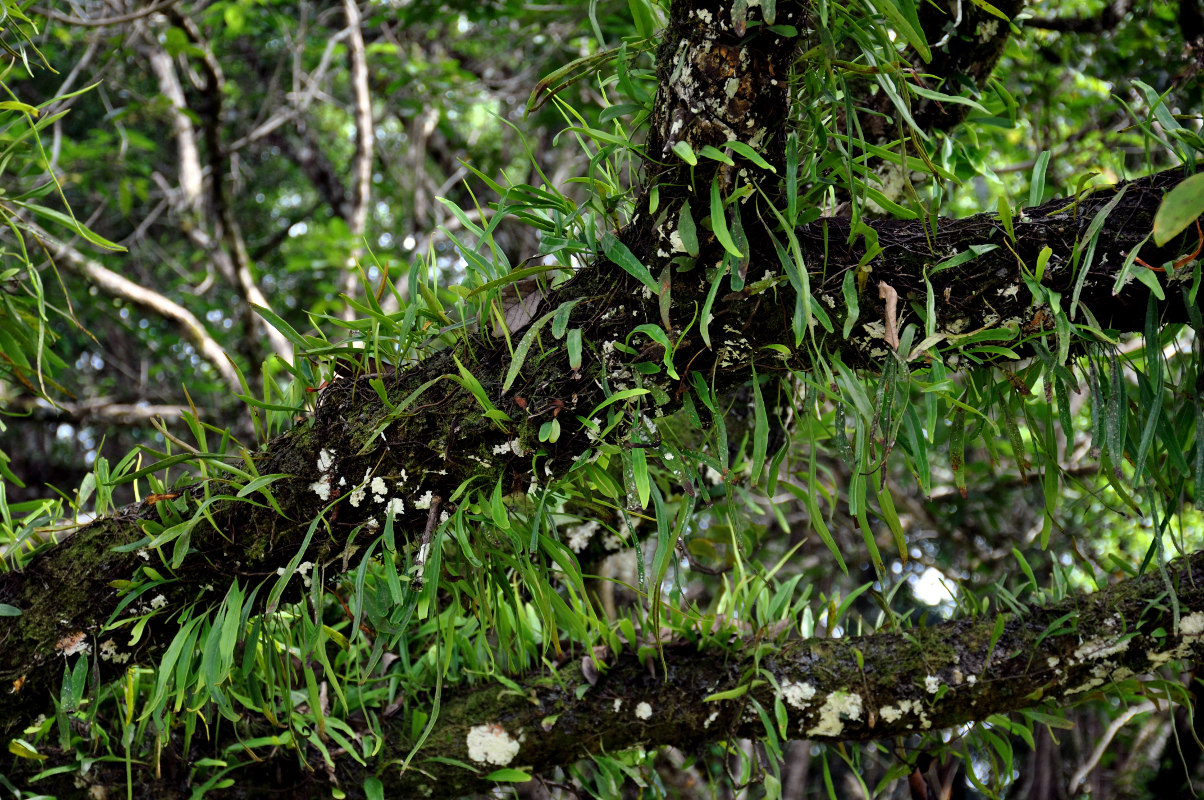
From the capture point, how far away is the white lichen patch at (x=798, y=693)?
1.26 m

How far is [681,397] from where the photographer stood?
38.3 inches

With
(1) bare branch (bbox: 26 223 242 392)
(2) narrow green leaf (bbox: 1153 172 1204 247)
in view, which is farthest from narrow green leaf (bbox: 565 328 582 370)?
(1) bare branch (bbox: 26 223 242 392)

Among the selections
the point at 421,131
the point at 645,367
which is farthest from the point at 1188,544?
the point at 421,131

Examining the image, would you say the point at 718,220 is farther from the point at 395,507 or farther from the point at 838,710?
the point at 838,710

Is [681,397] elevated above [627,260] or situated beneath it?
situated beneath

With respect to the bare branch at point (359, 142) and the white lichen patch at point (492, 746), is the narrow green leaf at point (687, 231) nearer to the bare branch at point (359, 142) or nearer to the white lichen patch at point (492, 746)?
the white lichen patch at point (492, 746)

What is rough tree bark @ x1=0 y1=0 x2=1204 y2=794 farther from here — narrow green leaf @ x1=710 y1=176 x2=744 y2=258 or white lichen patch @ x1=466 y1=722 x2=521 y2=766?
white lichen patch @ x1=466 y1=722 x2=521 y2=766

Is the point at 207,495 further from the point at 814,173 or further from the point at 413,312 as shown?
the point at 814,173

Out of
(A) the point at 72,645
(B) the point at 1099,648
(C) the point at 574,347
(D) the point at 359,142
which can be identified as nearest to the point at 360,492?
(C) the point at 574,347

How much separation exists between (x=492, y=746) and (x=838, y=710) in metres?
0.53

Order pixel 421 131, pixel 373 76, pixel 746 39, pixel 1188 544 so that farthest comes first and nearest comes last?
1. pixel 373 76
2. pixel 421 131
3. pixel 1188 544
4. pixel 746 39

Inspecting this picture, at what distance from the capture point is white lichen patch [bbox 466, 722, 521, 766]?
4.22ft

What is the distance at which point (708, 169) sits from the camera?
86 cm

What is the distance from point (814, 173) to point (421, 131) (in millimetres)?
2893
